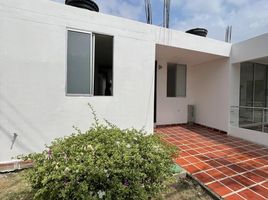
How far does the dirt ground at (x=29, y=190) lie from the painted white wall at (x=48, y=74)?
55 cm

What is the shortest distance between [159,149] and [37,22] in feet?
11.1

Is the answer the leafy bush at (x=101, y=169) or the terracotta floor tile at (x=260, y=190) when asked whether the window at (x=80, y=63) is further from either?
the terracotta floor tile at (x=260, y=190)

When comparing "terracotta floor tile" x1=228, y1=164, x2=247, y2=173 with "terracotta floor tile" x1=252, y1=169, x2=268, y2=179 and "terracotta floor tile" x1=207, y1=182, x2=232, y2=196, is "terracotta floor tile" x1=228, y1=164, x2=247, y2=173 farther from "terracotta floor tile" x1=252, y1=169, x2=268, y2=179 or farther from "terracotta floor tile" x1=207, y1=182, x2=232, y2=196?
"terracotta floor tile" x1=207, y1=182, x2=232, y2=196

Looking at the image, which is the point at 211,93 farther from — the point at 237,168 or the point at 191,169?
the point at 191,169

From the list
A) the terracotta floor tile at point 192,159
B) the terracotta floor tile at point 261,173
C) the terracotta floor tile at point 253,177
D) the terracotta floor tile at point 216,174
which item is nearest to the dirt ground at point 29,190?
the terracotta floor tile at point 216,174

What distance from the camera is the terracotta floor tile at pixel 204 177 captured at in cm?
289

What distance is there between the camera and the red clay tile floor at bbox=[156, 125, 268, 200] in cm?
265

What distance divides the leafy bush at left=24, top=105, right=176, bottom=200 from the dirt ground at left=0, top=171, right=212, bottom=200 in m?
0.81

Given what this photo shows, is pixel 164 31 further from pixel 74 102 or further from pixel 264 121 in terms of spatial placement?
pixel 264 121

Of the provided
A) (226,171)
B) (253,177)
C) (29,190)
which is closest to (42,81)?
(29,190)

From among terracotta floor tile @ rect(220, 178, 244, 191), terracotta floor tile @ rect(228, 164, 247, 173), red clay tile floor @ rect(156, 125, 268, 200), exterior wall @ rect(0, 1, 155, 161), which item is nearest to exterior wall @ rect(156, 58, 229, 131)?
red clay tile floor @ rect(156, 125, 268, 200)

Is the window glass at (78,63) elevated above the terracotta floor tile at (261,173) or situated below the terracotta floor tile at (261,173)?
above

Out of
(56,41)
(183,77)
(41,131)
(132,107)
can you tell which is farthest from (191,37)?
(41,131)

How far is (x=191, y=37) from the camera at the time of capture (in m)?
5.14
